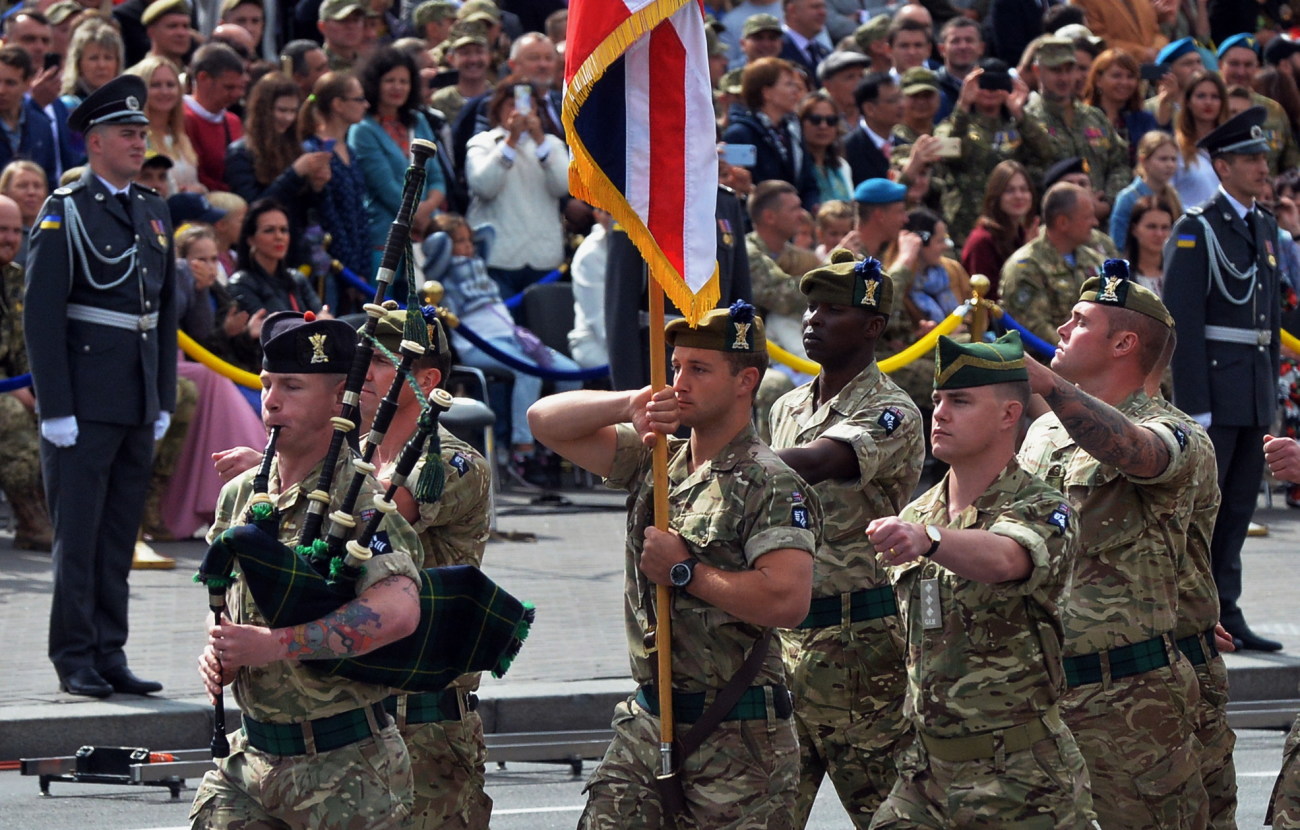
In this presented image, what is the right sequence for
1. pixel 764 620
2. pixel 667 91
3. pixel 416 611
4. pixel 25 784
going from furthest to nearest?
pixel 25 784
pixel 667 91
pixel 764 620
pixel 416 611

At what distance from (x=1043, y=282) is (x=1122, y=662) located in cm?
740

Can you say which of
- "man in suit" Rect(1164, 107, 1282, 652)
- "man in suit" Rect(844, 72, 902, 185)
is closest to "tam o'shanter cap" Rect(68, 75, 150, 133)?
"man in suit" Rect(1164, 107, 1282, 652)

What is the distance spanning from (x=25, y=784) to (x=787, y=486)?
4307mm

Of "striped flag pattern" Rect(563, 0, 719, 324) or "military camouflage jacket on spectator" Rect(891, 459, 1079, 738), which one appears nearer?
"military camouflage jacket on spectator" Rect(891, 459, 1079, 738)

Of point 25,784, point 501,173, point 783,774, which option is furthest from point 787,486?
point 501,173

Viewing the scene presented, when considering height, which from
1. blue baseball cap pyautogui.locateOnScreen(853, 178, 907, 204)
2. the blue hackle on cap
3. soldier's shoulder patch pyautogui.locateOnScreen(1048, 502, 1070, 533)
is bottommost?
blue baseball cap pyautogui.locateOnScreen(853, 178, 907, 204)

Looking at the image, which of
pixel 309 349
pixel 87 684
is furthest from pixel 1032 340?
pixel 309 349

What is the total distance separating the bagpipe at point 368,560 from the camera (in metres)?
5.23

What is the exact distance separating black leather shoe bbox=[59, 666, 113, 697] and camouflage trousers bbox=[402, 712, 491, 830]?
3214mm

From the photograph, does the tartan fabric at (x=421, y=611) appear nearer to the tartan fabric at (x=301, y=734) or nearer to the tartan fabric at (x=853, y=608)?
the tartan fabric at (x=301, y=734)

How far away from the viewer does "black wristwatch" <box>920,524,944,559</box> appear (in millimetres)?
5617

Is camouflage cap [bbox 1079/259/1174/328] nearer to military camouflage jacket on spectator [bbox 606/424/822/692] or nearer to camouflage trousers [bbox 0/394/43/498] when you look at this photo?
military camouflage jacket on spectator [bbox 606/424/822/692]

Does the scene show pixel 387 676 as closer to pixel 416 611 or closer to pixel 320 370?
pixel 416 611

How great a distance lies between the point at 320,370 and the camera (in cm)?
563
